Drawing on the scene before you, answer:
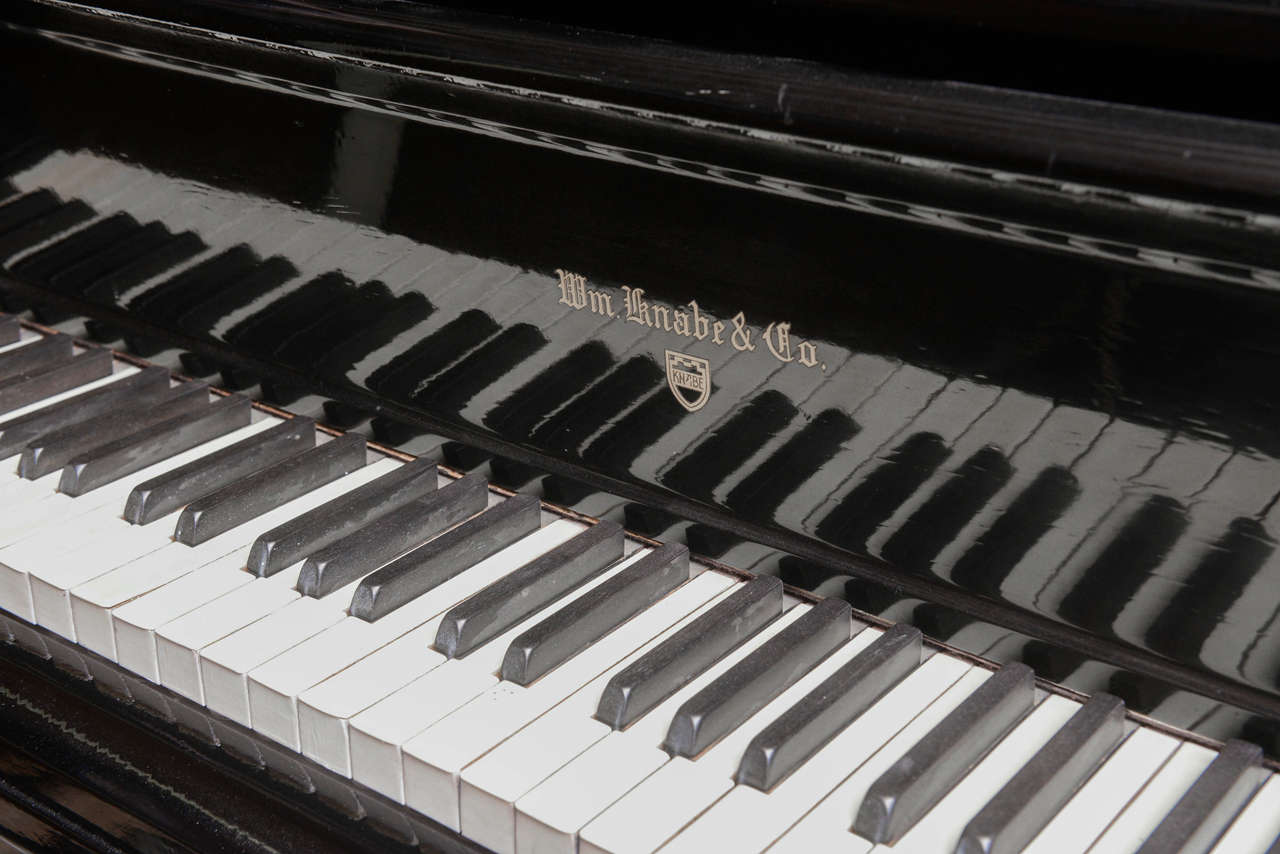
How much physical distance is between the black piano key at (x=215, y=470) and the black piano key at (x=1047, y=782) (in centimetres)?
100

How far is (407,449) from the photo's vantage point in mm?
1750

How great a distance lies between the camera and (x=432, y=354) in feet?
5.42

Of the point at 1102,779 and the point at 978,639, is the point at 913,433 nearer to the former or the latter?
the point at 978,639

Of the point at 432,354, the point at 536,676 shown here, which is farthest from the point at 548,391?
the point at 536,676

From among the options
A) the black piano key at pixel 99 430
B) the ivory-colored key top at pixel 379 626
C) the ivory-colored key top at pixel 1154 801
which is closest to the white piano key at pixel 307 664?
the ivory-colored key top at pixel 379 626

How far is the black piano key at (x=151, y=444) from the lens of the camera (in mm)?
1647

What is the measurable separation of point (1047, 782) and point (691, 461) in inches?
20.0

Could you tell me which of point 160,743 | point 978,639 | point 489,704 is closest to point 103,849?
point 160,743

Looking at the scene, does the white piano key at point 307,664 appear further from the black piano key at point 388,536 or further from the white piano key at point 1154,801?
the white piano key at point 1154,801

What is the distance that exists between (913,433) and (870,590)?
0.64 ft

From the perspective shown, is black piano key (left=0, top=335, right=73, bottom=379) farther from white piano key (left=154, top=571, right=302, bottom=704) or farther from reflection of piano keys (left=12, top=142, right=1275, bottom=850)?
white piano key (left=154, top=571, right=302, bottom=704)

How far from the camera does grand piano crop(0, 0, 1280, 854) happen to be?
42.9 inches

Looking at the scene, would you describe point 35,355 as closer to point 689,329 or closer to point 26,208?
point 26,208

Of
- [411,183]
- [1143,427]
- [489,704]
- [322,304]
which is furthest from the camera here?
[322,304]
